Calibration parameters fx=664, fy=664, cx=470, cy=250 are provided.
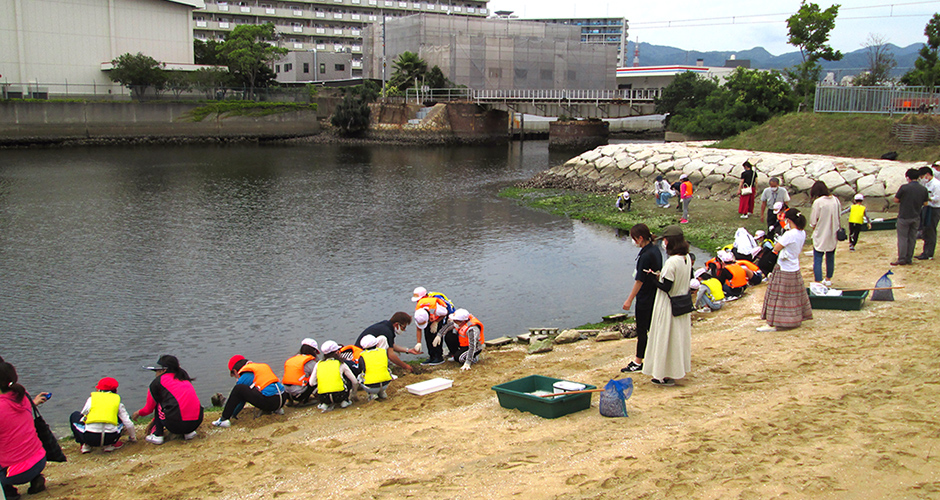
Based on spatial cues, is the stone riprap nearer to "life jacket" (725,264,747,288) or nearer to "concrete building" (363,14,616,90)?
"life jacket" (725,264,747,288)

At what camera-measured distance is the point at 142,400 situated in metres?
11.0

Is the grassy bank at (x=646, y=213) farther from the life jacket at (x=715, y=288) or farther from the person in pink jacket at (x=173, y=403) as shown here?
the person in pink jacket at (x=173, y=403)

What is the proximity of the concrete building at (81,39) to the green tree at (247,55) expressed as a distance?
4551 mm

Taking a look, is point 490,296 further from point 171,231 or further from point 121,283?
point 171,231

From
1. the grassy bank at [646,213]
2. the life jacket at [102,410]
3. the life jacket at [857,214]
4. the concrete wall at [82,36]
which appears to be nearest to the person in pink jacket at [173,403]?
the life jacket at [102,410]

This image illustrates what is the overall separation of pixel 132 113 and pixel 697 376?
67.2 meters

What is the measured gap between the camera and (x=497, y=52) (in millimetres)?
83938

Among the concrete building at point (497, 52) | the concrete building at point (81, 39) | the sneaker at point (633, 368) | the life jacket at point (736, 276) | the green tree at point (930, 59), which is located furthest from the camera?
the concrete building at point (497, 52)

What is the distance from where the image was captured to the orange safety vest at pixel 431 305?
11.4m

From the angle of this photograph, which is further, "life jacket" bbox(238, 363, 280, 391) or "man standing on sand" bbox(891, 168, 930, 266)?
"man standing on sand" bbox(891, 168, 930, 266)

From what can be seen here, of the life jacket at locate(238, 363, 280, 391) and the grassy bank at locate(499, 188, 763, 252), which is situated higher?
the grassy bank at locate(499, 188, 763, 252)

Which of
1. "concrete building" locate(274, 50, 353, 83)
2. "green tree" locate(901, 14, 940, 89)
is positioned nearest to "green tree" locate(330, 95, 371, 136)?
"concrete building" locate(274, 50, 353, 83)

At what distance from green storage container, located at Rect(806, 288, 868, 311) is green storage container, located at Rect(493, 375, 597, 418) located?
5.89 meters

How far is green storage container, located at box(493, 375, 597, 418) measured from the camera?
295 inches
